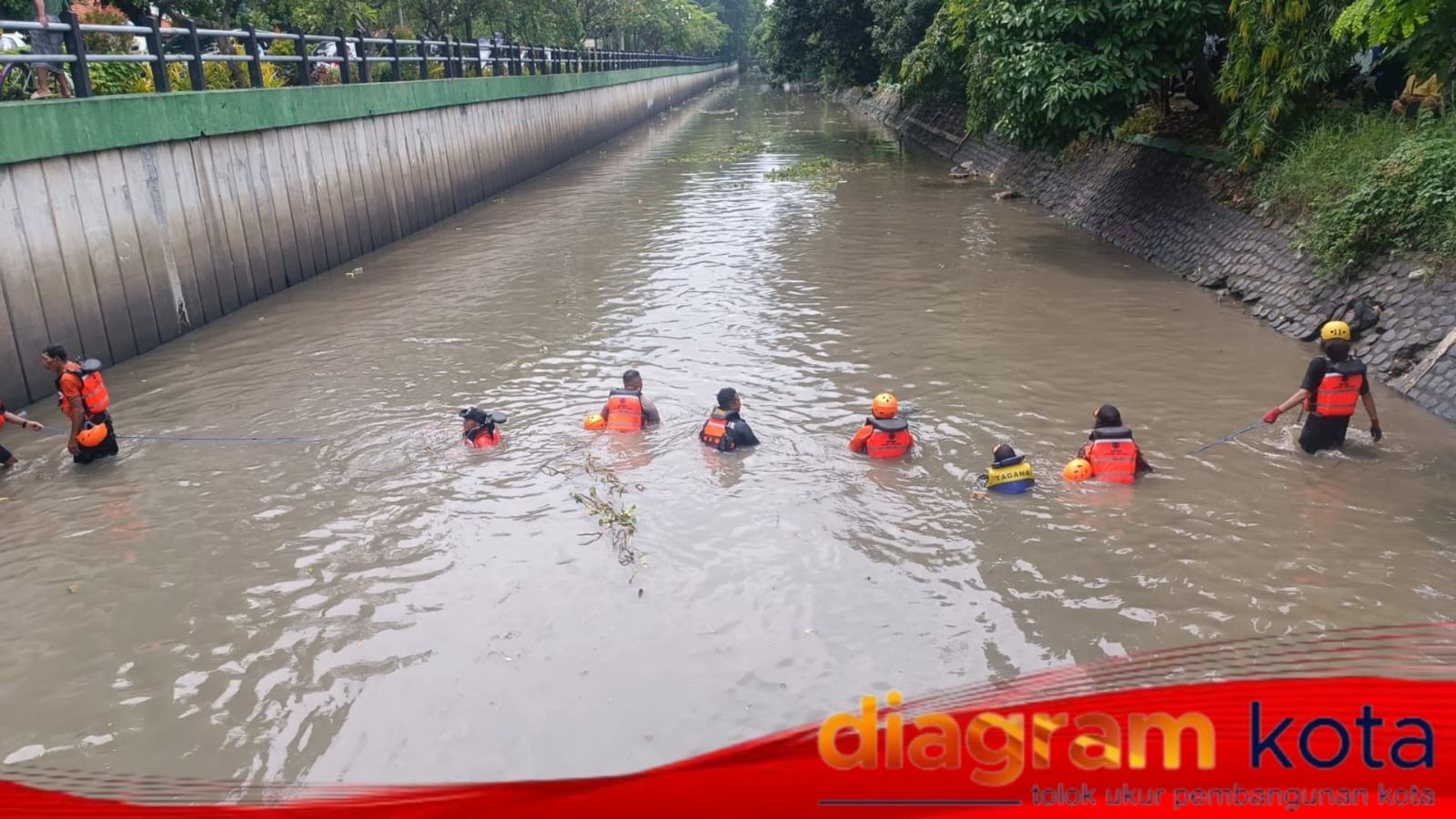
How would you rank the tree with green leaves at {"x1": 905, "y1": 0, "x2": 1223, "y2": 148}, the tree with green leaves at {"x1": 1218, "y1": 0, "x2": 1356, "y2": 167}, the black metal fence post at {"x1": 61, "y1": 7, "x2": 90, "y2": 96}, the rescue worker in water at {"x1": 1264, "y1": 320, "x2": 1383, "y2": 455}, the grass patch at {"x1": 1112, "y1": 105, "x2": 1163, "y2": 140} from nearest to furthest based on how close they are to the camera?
the rescue worker in water at {"x1": 1264, "y1": 320, "x2": 1383, "y2": 455}
the black metal fence post at {"x1": 61, "y1": 7, "x2": 90, "y2": 96}
the tree with green leaves at {"x1": 1218, "y1": 0, "x2": 1356, "y2": 167}
the tree with green leaves at {"x1": 905, "y1": 0, "x2": 1223, "y2": 148}
the grass patch at {"x1": 1112, "y1": 105, "x2": 1163, "y2": 140}

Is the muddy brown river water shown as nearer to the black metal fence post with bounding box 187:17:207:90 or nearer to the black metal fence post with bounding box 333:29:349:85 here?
the black metal fence post with bounding box 187:17:207:90

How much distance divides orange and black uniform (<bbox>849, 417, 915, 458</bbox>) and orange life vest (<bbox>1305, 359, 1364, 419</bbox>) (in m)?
3.46

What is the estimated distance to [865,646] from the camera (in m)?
6.05

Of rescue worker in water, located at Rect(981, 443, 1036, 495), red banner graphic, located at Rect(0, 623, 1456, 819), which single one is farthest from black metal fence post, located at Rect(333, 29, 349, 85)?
red banner graphic, located at Rect(0, 623, 1456, 819)

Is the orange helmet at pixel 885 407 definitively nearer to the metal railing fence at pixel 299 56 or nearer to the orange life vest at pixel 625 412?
the orange life vest at pixel 625 412

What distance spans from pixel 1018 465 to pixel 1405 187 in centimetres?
694

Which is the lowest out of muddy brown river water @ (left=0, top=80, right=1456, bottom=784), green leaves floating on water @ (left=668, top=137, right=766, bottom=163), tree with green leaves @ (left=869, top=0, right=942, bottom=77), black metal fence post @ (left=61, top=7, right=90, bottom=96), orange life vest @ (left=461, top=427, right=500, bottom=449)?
muddy brown river water @ (left=0, top=80, right=1456, bottom=784)

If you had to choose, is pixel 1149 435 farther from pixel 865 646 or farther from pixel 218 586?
pixel 218 586

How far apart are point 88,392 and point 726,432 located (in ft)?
19.0

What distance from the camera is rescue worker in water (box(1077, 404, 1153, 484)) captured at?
8.05 m

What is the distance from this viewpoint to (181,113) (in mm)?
13234

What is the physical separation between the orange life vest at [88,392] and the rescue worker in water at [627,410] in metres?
4.55

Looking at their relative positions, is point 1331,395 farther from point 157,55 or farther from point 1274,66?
point 157,55

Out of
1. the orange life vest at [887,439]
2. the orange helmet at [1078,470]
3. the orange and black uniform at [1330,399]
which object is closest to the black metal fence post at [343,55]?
the orange life vest at [887,439]
